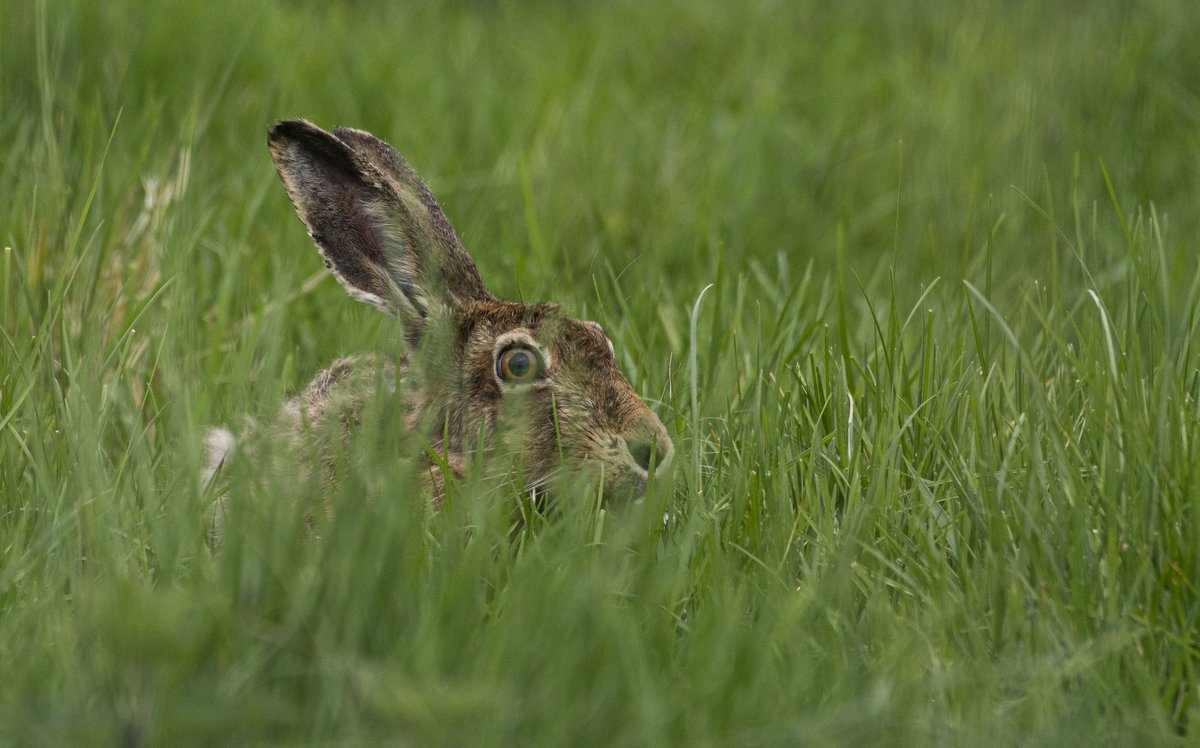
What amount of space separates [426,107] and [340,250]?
8.64ft

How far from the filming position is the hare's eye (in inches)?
148

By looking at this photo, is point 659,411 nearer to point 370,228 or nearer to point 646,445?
point 646,445

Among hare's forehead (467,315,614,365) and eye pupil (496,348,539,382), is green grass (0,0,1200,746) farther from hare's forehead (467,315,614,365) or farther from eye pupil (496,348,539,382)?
eye pupil (496,348,539,382)

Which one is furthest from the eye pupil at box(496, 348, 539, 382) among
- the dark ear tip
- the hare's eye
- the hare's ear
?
the dark ear tip

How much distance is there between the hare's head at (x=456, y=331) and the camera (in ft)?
11.8

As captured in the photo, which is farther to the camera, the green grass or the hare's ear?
the hare's ear

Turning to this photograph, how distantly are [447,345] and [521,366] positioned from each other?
21cm

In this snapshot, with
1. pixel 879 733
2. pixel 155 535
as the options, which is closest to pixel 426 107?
pixel 155 535

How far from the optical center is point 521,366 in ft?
12.4

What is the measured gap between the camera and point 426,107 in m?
6.47

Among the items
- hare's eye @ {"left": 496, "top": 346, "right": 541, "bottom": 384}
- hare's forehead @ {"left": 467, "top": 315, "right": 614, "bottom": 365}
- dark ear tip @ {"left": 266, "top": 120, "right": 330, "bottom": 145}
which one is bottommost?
hare's eye @ {"left": 496, "top": 346, "right": 541, "bottom": 384}

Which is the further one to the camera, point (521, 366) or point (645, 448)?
point (521, 366)

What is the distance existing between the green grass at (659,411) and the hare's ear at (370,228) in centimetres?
17

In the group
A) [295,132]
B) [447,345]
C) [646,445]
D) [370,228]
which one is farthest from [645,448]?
[295,132]
